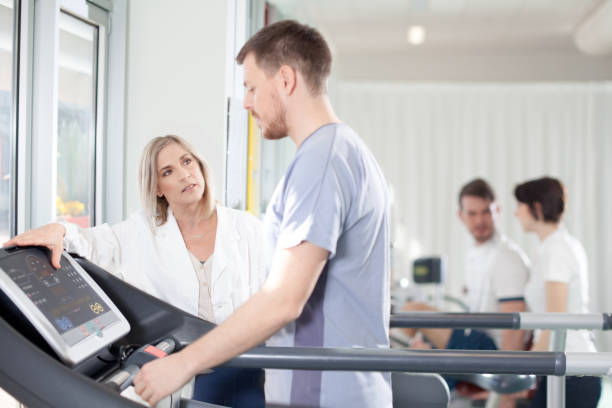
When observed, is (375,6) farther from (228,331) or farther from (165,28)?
(228,331)

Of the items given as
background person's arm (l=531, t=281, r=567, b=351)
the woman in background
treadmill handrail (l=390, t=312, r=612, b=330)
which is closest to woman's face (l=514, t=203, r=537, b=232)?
the woman in background

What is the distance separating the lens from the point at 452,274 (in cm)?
541

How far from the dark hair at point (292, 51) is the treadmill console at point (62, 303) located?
0.50m

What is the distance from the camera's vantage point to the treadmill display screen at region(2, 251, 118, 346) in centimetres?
96

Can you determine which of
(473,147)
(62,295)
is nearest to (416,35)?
(473,147)

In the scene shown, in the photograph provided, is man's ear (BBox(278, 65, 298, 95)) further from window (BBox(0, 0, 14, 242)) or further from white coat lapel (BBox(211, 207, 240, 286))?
window (BBox(0, 0, 14, 242))

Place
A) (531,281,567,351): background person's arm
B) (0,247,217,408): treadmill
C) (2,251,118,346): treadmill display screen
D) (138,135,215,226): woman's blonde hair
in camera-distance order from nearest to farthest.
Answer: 1. (0,247,217,408): treadmill
2. (2,251,118,346): treadmill display screen
3. (138,135,215,226): woman's blonde hair
4. (531,281,567,351): background person's arm

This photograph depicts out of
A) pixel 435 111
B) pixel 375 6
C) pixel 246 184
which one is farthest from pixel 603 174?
pixel 246 184

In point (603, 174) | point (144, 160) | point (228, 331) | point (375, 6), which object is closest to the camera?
point (228, 331)

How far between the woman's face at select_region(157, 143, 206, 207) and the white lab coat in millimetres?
42

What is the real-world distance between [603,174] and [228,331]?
16.8 feet

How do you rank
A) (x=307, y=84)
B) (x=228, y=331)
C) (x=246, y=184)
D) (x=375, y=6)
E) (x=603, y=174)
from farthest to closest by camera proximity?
A: (x=603, y=174)
(x=375, y=6)
(x=246, y=184)
(x=307, y=84)
(x=228, y=331)

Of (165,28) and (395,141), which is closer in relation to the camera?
(165,28)

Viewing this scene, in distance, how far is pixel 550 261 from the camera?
2355 mm
